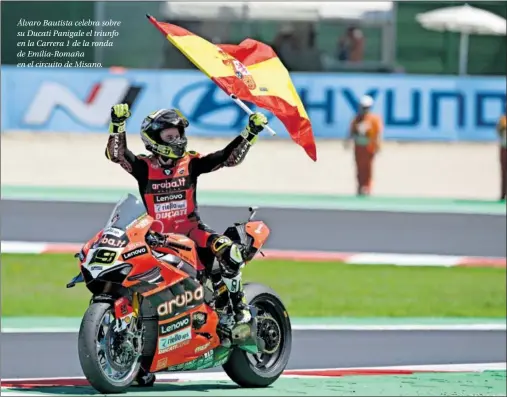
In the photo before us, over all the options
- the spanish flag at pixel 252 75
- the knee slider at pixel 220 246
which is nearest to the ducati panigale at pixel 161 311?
the knee slider at pixel 220 246

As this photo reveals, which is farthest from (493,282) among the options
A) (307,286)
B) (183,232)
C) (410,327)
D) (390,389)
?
(183,232)

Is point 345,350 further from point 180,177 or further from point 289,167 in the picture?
point 289,167

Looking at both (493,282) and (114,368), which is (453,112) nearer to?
(493,282)

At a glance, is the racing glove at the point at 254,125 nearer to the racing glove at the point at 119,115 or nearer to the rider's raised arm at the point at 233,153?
the rider's raised arm at the point at 233,153

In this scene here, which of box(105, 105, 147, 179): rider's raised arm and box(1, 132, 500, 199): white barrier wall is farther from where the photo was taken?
box(1, 132, 500, 199): white barrier wall

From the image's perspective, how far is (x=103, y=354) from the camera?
316 inches

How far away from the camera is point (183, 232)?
8.97 meters

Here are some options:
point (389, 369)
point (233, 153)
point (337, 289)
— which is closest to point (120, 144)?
point (233, 153)

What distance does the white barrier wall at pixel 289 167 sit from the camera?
26.0m

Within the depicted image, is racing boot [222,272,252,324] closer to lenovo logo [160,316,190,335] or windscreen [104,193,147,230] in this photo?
lenovo logo [160,316,190,335]

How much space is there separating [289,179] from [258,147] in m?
2.83

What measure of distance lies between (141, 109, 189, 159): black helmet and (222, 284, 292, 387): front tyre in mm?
1140

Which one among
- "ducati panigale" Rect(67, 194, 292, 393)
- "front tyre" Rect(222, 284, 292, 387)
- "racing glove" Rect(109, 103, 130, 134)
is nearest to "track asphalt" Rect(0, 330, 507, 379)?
"front tyre" Rect(222, 284, 292, 387)

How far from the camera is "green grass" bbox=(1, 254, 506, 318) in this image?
579 inches
